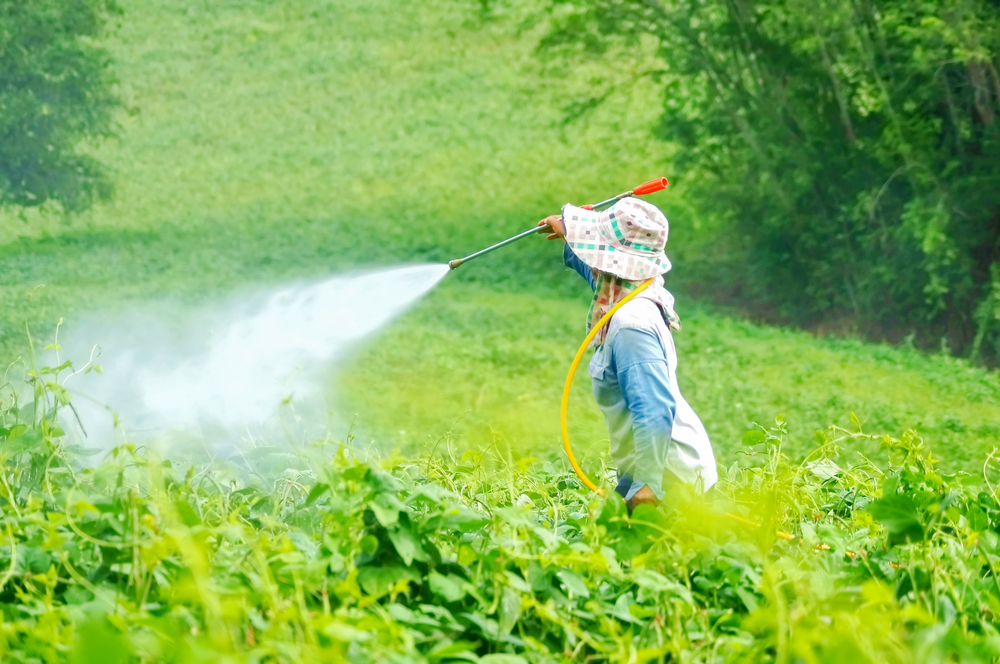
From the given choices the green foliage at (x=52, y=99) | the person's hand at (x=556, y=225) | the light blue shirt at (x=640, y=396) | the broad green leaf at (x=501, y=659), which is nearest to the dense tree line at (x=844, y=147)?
the green foliage at (x=52, y=99)

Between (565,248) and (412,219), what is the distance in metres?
8.96

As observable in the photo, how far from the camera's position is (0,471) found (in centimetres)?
211

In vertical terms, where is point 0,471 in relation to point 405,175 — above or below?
above

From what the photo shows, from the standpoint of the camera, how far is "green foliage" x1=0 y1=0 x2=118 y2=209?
28.5ft

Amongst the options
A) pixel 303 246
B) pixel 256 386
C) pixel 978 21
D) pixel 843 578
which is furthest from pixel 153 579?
pixel 303 246

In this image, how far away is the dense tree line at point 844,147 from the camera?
27.8 feet

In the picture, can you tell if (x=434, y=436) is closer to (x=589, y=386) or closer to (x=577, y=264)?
(x=589, y=386)

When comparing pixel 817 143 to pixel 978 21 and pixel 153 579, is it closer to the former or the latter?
pixel 978 21

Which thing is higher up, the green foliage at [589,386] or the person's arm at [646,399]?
the person's arm at [646,399]

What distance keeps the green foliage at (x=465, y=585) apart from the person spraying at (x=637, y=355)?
1.52 feet

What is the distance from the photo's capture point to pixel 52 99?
9.04 metres

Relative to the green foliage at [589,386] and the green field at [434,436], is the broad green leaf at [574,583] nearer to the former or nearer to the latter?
the green field at [434,436]

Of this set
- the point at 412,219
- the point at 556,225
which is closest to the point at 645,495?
the point at 556,225

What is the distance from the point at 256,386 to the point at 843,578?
3.75m
